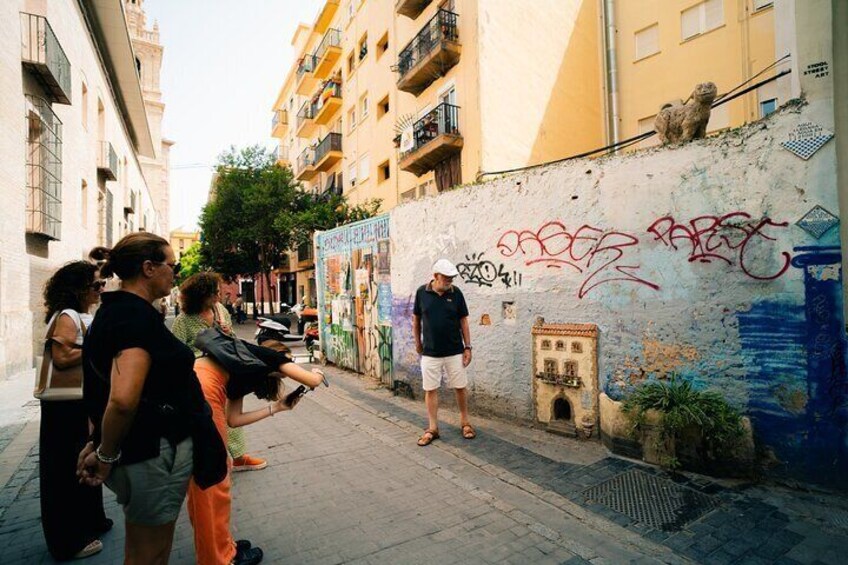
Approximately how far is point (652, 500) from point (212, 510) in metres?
3.11

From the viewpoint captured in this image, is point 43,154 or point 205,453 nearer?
point 205,453

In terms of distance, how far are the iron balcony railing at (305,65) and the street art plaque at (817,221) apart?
2949cm

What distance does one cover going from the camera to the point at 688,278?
4070 mm

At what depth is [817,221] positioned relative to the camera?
344cm

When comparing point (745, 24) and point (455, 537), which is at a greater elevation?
point (745, 24)

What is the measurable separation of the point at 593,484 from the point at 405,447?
1927 mm

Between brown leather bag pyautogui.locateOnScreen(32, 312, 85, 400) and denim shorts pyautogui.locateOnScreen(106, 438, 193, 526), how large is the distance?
1.34 meters

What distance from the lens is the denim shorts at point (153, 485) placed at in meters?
1.81

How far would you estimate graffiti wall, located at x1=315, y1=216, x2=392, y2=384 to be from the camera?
7.87 meters

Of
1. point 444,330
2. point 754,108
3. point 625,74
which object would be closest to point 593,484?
point 444,330

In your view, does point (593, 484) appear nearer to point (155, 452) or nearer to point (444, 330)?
point (444, 330)

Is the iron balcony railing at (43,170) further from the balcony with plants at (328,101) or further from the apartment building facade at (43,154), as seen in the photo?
the balcony with plants at (328,101)

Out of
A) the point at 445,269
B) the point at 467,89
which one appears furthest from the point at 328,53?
the point at 445,269

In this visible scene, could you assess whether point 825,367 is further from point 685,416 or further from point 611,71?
point 611,71
